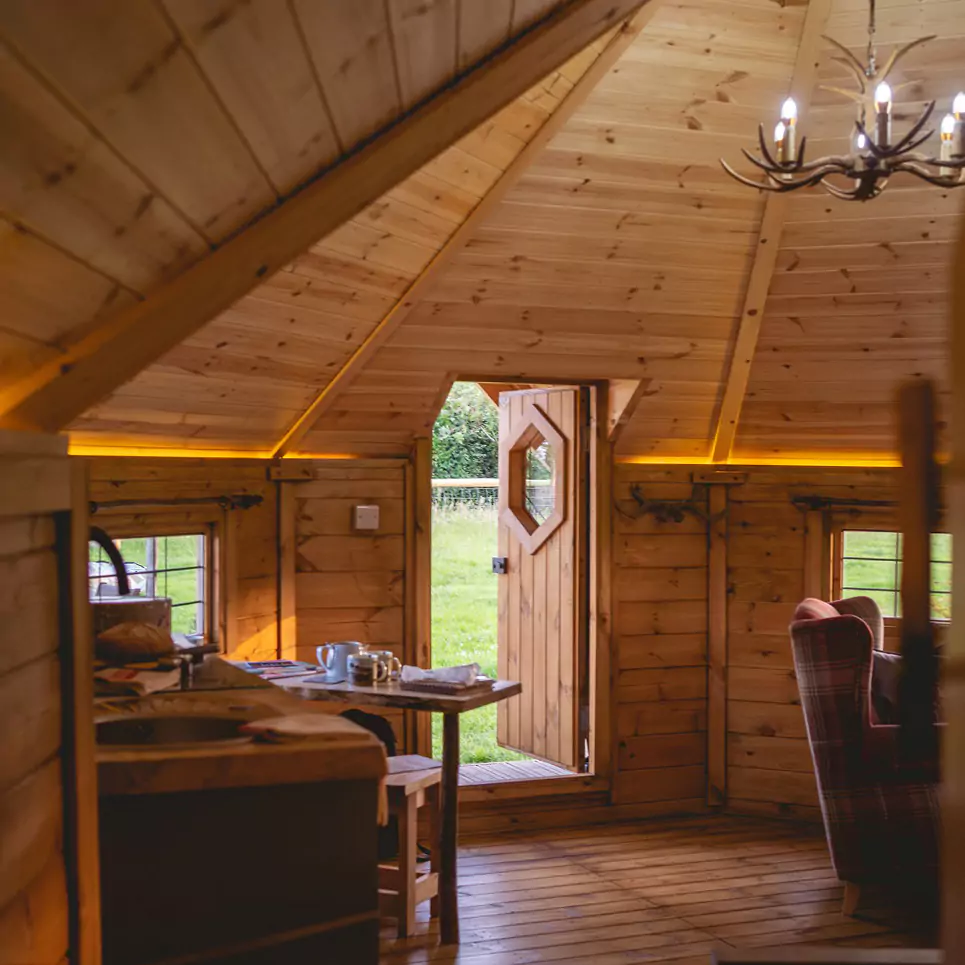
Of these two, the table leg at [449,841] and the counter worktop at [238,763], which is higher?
the counter worktop at [238,763]

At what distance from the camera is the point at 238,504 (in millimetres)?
4551

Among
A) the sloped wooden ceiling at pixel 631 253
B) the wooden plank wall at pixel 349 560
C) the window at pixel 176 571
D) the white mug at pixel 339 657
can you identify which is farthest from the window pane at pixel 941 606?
the window at pixel 176 571

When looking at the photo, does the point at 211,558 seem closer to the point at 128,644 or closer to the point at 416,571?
the point at 416,571

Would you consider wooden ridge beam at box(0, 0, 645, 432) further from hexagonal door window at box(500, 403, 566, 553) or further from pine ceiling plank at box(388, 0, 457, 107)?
hexagonal door window at box(500, 403, 566, 553)

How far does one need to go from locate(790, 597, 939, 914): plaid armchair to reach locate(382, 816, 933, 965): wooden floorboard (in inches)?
10.3

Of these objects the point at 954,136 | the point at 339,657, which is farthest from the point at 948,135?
the point at 339,657

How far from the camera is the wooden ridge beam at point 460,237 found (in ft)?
11.8

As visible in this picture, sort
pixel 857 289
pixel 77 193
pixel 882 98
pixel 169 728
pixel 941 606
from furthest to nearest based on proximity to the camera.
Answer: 1. pixel 941 606
2. pixel 857 289
3. pixel 882 98
4. pixel 169 728
5. pixel 77 193

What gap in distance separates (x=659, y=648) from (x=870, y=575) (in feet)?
3.62

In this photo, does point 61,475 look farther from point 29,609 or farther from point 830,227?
point 830,227

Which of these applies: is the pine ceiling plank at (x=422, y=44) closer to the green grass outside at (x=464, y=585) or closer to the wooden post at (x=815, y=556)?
the wooden post at (x=815, y=556)

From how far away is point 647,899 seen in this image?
4219mm

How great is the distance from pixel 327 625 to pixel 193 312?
2989 mm

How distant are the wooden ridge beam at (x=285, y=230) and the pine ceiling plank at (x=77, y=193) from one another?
111mm
